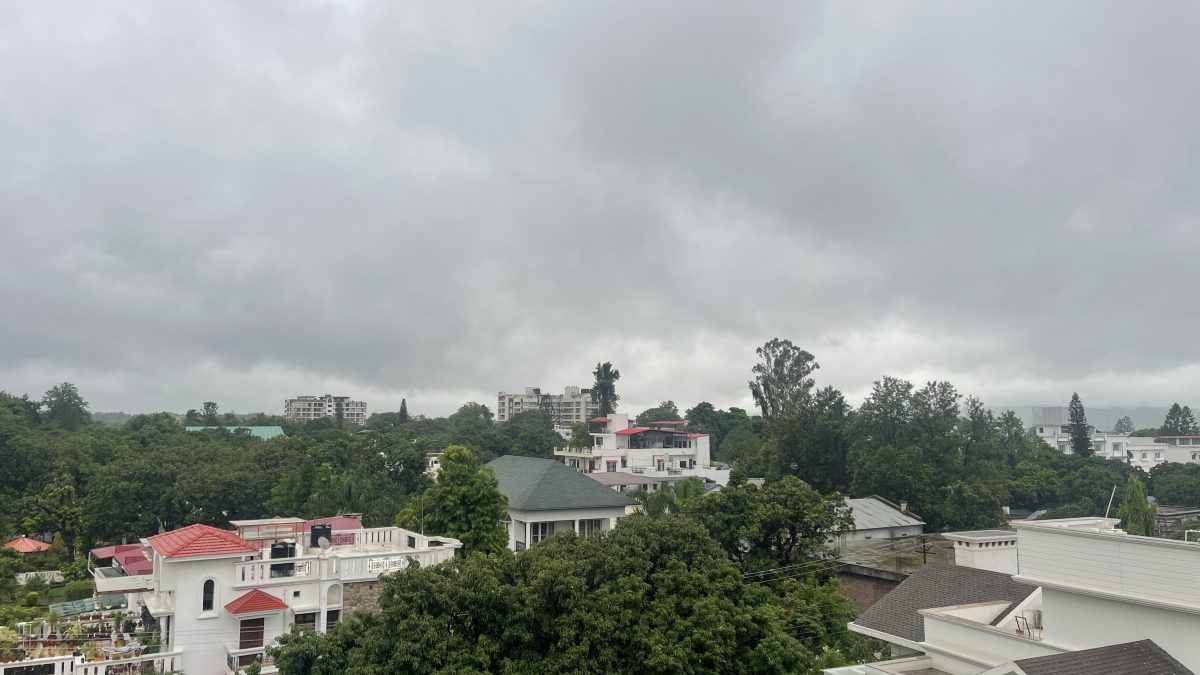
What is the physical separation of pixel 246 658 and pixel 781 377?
126ft

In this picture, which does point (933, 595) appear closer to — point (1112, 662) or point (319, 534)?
point (1112, 662)

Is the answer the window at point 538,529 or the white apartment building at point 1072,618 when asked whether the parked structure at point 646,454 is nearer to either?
the window at point 538,529

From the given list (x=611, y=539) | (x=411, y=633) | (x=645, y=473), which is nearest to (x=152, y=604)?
(x=411, y=633)

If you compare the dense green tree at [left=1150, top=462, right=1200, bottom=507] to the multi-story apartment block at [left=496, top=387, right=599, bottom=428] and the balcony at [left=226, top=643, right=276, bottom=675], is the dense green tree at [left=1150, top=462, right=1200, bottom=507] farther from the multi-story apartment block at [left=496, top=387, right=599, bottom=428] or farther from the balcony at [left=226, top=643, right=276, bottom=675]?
the multi-story apartment block at [left=496, top=387, right=599, bottom=428]

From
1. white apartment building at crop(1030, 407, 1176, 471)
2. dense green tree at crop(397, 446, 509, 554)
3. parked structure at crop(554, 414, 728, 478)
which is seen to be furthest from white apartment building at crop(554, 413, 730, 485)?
white apartment building at crop(1030, 407, 1176, 471)

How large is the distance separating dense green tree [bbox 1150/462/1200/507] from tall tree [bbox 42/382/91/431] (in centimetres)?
10330

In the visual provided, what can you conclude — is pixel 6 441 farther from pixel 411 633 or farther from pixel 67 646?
pixel 411 633

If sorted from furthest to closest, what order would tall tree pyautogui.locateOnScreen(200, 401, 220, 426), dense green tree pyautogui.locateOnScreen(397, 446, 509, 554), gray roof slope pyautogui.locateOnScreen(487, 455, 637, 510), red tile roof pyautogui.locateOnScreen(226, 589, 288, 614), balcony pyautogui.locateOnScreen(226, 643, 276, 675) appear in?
1. tall tree pyautogui.locateOnScreen(200, 401, 220, 426)
2. gray roof slope pyautogui.locateOnScreen(487, 455, 637, 510)
3. dense green tree pyautogui.locateOnScreen(397, 446, 509, 554)
4. red tile roof pyautogui.locateOnScreen(226, 589, 288, 614)
5. balcony pyautogui.locateOnScreen(226, 643, 276, 675)

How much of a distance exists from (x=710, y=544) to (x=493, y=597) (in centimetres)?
607

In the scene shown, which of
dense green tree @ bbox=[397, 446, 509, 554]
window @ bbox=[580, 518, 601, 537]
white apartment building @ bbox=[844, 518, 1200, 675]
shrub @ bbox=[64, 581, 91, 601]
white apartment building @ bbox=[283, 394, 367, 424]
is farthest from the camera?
white apartment building @ bbox=[283, 394, 367, 424]

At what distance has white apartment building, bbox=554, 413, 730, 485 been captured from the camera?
61688 mm

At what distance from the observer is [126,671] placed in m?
→ 17.4

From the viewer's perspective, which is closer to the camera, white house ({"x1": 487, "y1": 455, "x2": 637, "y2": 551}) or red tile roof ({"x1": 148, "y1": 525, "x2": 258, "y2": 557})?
red tile roof ({"x1": 148, "y1": 525, "x2": 258, "y2": 557})

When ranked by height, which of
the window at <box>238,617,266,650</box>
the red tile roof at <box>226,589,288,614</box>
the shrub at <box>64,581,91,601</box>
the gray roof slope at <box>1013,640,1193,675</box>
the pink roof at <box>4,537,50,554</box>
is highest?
the gray roof slope at <box>1013,640,1193,675</box>
